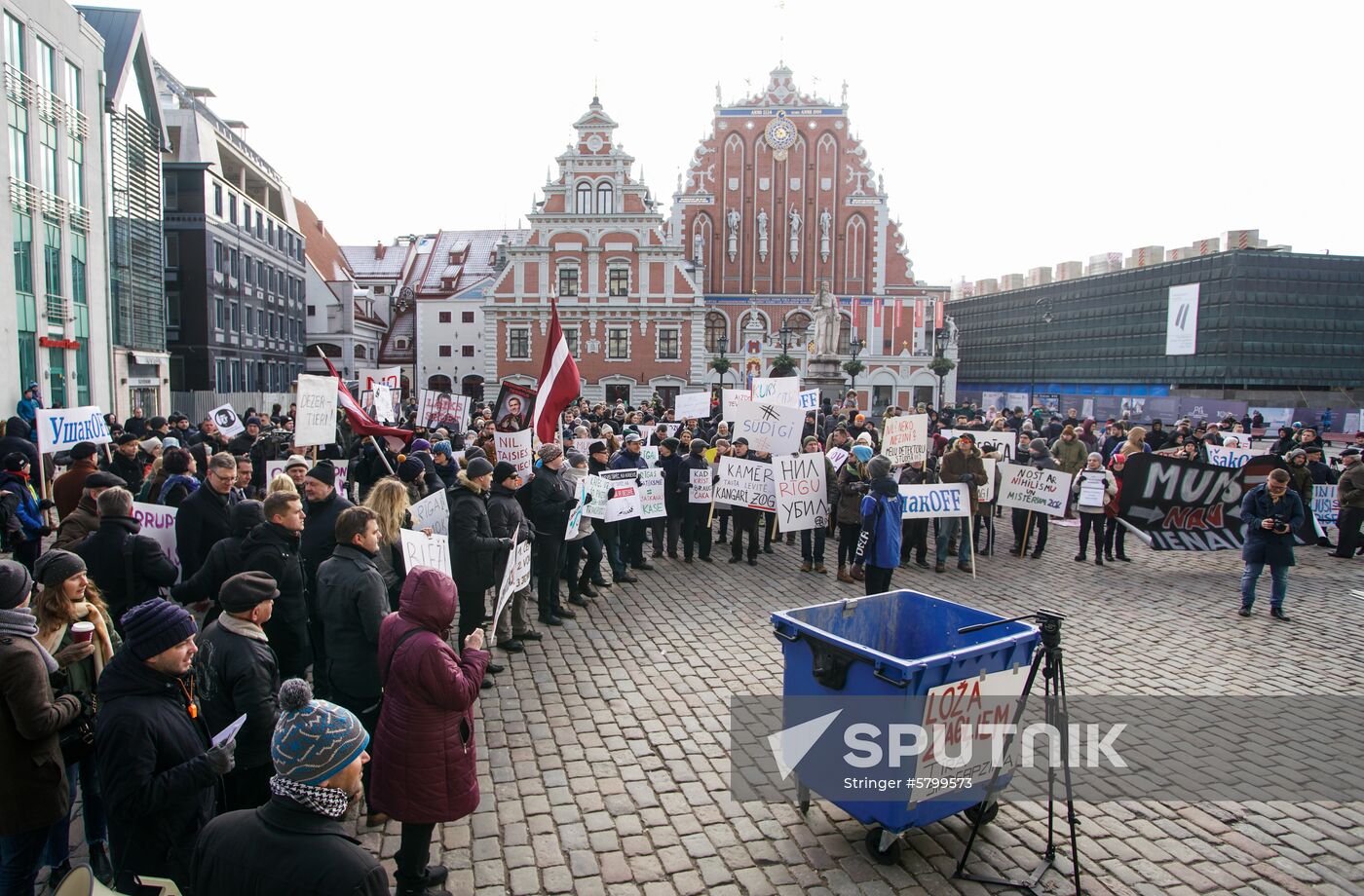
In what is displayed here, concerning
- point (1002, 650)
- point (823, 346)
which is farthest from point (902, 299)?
point (1002, 650)

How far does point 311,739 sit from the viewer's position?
2494mm

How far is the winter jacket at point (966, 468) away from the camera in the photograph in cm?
1226

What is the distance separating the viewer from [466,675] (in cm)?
398

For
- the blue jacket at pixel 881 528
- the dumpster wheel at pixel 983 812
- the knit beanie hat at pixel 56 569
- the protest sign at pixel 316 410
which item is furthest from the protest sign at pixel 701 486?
the knit beanie hat at pixel 56 569

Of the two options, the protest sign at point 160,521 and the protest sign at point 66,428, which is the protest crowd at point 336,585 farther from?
the protest sign at point 66,428

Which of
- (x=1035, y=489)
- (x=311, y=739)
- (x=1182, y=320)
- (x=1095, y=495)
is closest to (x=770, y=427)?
(x=1035, y=489)

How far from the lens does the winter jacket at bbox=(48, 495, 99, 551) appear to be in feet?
19.4

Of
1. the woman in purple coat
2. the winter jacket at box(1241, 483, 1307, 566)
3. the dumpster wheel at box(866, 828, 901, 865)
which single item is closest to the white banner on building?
the winter jacket at box(1241, 483, 1307, 566)

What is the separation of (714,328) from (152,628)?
54.7 meters

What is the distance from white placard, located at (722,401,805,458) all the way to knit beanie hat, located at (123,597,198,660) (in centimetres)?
1040

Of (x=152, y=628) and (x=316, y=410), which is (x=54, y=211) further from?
(x=152, y=628)

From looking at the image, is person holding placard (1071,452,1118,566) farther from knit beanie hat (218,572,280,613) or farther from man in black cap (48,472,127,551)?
man in black cap (48,472,127,551)

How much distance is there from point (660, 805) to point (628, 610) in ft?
14.9

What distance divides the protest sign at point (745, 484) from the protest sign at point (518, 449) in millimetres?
2858
